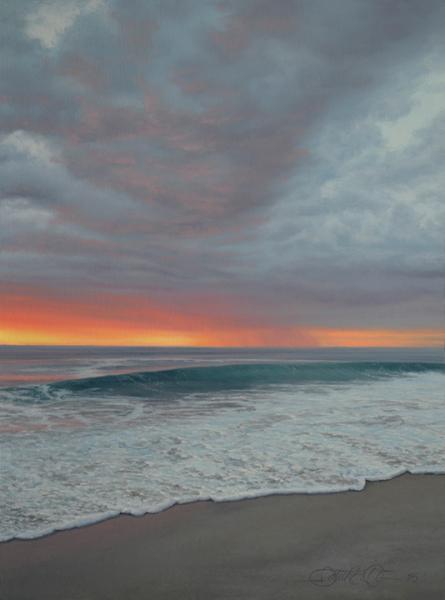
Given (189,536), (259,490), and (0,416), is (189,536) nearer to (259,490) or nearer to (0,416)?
(259,490)

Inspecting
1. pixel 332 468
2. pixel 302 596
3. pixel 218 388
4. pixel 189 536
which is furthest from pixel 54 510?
pixel 218 388

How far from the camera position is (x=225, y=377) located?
26.7m

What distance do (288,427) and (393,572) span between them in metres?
6.60

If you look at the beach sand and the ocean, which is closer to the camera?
the beach sand

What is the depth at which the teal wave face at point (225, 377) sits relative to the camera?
19281 mm

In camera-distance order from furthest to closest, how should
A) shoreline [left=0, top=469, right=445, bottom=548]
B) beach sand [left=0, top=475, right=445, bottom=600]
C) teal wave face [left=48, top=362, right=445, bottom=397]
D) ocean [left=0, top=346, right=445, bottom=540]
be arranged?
1. teal wave face [left=48, top=362, right=445, bottom=397]
2. ocean [left=0, top=346, right=445, bottom=540]
3. shoreline [left=0, top=469, right=445, bottom=548]
4. beach sand [left=0, top=475, right=445, bottom=600]

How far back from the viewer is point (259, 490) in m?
5.62

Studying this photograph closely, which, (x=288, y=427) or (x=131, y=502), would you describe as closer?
(x=131, y=502)
